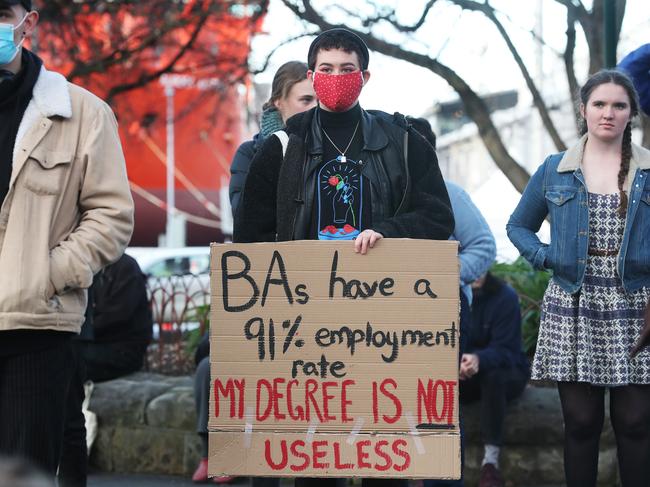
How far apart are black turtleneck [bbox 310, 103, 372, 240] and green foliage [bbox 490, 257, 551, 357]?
3.82 m

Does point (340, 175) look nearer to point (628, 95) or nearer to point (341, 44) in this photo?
point (341, 44)

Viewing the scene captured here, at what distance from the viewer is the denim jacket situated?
482 cm

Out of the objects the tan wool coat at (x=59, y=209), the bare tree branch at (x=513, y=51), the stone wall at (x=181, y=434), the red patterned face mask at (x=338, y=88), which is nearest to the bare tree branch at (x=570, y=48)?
the bare tree branch at (x=513, y=51)

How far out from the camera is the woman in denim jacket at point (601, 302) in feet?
15.8

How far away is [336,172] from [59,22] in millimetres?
10165

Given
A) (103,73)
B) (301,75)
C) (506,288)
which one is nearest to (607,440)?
(506,288)

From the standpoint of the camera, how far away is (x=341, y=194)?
4238 mm

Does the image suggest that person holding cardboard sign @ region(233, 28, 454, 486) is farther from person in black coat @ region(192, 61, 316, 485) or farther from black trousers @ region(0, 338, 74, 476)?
black trousers @ region(0, 338, 74, 476)

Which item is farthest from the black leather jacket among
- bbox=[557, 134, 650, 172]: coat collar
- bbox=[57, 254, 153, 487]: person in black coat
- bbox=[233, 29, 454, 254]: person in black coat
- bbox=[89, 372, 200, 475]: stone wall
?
bbox=[89, 372, 200, 475]: stone wall

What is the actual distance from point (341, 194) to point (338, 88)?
376 mm

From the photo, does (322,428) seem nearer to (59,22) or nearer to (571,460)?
(571,460)

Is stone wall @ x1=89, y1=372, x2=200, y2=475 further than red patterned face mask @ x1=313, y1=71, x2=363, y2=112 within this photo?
Yes

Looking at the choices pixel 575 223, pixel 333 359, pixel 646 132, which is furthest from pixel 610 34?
pixel 333 359

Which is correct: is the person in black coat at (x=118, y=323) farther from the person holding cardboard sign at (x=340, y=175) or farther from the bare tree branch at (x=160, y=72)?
the bare tree branch at (x=160, y=72)
